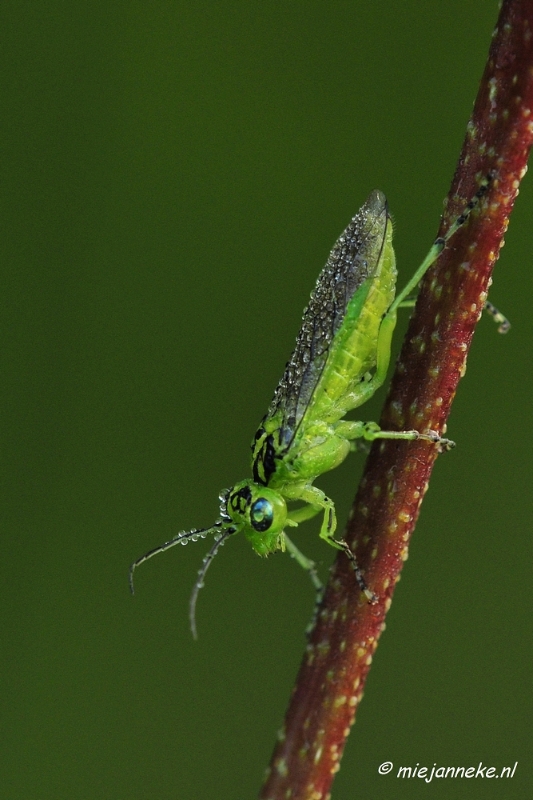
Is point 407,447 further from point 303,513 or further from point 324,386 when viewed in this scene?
point 303,513

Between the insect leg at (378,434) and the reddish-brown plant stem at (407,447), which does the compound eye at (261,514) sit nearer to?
the insect leg at (378,434)

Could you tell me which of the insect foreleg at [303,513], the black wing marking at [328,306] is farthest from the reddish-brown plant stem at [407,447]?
the insect foreleg at [303,513]

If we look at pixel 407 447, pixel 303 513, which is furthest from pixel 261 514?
pixel 407 447

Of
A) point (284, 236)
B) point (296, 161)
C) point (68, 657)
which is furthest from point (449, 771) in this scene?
point (296, 161)

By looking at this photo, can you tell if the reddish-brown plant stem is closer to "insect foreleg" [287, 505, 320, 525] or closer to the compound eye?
the compound eye

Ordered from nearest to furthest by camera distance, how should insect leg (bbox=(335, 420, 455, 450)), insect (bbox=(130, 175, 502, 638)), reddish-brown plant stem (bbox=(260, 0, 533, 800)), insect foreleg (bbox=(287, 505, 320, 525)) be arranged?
1. reddish-brown plant stem (bbox=(260, 0, 533, 800))
2. insect leg (bbox=(335, 420, 455, 450))
3. insect (bbox=(130, 175, 502, 638))
4. insect foreleg (bbox=(287, 505, 320, 525))

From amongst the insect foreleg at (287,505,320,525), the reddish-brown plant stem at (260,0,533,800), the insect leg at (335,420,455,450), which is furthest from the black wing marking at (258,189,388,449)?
the reddish-brown plant stem at (260,0,533,800)

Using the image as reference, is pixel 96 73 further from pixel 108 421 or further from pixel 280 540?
pixel 280 540
